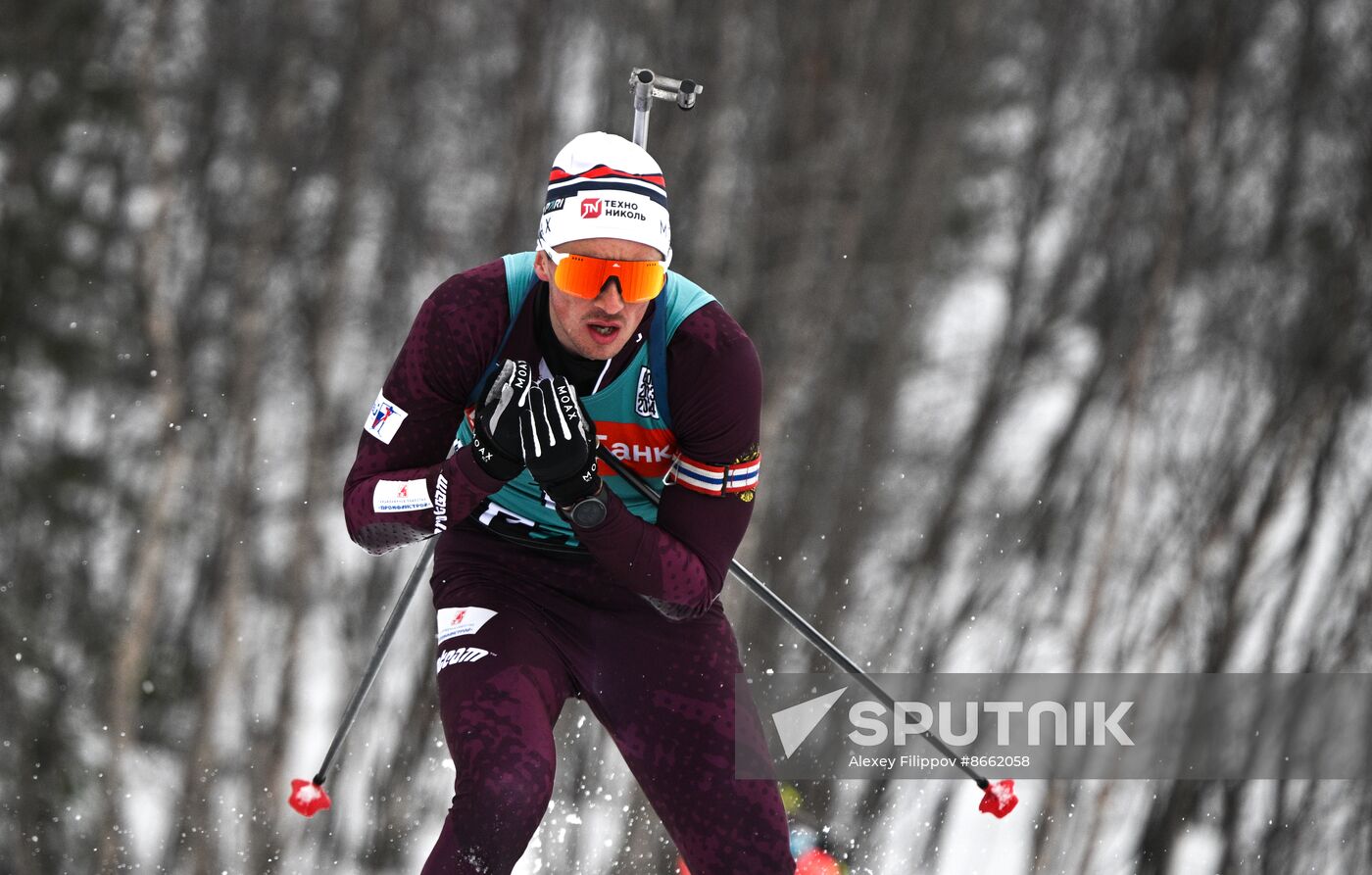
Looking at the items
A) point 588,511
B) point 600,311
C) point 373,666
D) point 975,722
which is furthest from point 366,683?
point 975,722

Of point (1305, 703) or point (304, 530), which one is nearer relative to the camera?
point (1305, 703)

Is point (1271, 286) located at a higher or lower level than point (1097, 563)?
higher

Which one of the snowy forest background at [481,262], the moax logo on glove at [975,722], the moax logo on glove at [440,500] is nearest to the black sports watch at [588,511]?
the moax logo on glove at [440,500]

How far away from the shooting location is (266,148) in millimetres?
11281

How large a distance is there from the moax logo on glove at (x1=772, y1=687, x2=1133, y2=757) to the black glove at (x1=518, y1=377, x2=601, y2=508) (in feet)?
5.29

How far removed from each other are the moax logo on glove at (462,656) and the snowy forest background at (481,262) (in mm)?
7199

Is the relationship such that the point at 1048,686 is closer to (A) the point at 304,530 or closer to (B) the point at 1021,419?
(B) the point at 1021,419

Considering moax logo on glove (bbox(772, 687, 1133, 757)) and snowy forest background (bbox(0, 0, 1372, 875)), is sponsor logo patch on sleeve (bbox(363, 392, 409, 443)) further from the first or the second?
snowy forest background (bbox(0, 0, 1372, 875))

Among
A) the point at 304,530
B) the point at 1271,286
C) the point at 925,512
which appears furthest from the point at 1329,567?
the point at 304,530

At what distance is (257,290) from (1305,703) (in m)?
7.44

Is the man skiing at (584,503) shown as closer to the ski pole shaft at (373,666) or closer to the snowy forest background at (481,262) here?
the ski pole shaft at (373,666)

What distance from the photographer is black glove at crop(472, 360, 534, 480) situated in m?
3.34

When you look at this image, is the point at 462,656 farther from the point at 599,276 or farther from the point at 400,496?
the point at 599,276

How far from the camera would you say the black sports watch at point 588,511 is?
136 inches
